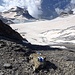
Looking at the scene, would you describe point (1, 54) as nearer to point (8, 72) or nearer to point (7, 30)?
point (8, 72)

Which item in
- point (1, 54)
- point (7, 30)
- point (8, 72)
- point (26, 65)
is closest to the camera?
point (8, 72)

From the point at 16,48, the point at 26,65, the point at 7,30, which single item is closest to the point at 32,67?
the point at 26,65

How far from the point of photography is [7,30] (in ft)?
179

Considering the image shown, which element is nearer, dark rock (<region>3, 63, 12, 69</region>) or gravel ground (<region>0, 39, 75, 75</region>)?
gravel ground (<region>0, 39, 75, 75</region>)

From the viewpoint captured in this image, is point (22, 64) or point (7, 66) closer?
point (7, 66)

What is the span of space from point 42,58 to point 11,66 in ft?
11.7

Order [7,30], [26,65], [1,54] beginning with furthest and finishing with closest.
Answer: [7,30] → [1,54] → [26,65]

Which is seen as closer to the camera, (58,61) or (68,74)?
(68,74)

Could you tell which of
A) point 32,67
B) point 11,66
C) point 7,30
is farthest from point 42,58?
point 7,30

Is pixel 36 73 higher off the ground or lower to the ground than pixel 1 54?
lower

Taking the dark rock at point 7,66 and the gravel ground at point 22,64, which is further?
the dark rock at point 7,66

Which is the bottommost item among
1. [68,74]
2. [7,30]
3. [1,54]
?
[68,74]

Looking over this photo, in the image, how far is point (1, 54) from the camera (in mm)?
33375

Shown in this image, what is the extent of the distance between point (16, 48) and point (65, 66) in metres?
6.98
